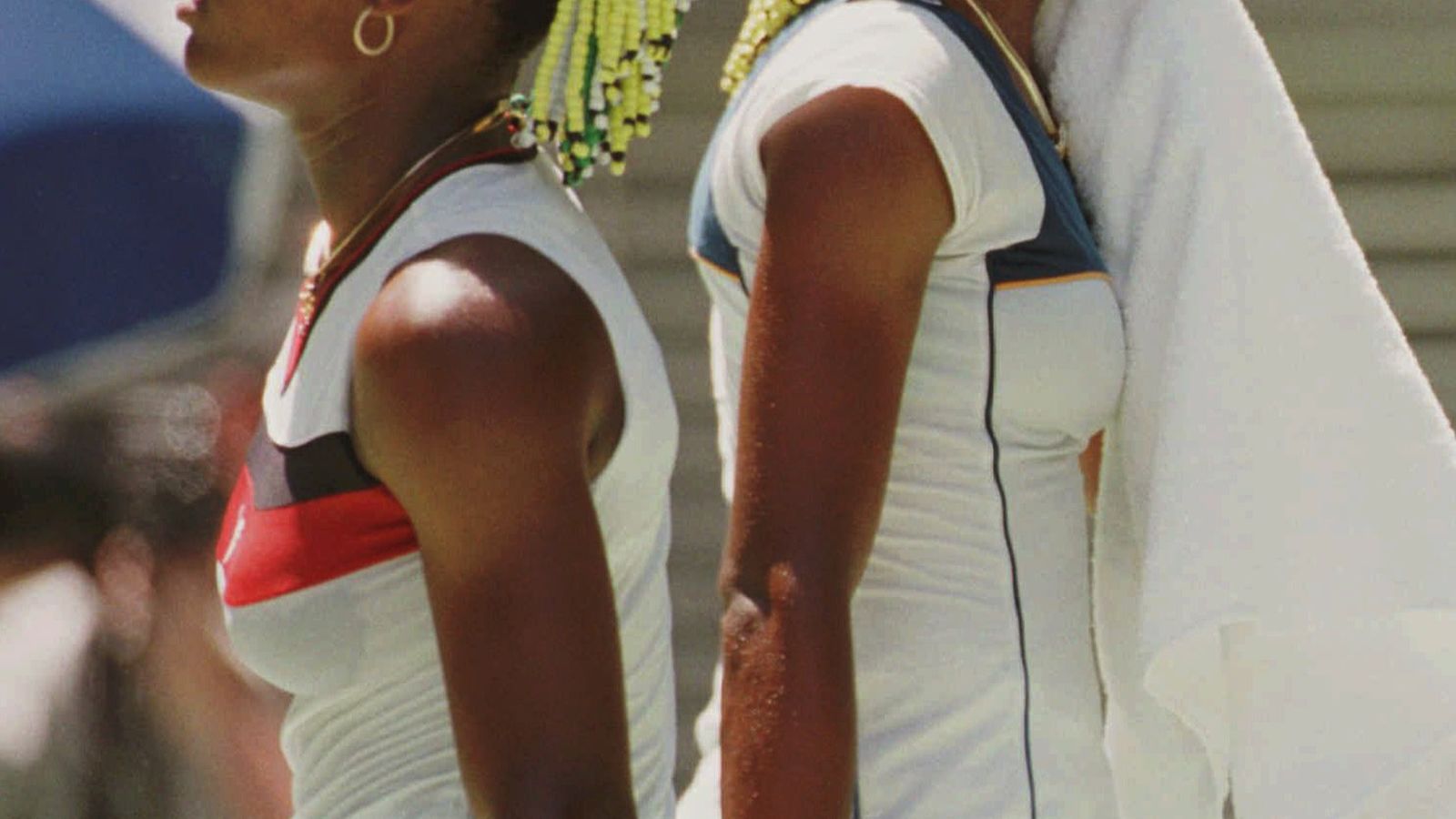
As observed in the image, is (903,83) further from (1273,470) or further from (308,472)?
(308,472)

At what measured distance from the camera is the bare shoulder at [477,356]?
207cm

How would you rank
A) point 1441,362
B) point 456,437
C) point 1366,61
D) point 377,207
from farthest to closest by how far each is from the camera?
point 1441,362, point 1366,61, point 377,207, point 456,437

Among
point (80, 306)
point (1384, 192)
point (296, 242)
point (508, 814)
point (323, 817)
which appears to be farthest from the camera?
point (1384, 192)

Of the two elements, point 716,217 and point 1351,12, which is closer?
point 716,217

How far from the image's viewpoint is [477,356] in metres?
2.07

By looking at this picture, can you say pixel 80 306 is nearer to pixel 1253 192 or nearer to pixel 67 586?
pixel 67 586

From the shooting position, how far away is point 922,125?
2197 mm

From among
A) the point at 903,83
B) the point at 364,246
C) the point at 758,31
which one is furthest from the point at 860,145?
the point at 364,246

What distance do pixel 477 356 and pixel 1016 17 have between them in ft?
2.16

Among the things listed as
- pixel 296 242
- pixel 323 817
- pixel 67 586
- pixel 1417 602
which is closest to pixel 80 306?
pixel 67 586

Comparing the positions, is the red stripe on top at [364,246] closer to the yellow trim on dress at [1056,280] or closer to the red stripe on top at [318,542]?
the red stripe on top at [318,542]

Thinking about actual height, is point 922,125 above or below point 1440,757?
above

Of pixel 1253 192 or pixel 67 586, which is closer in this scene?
pixel 1253 192

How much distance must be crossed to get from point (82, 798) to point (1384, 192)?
9.11 feet
